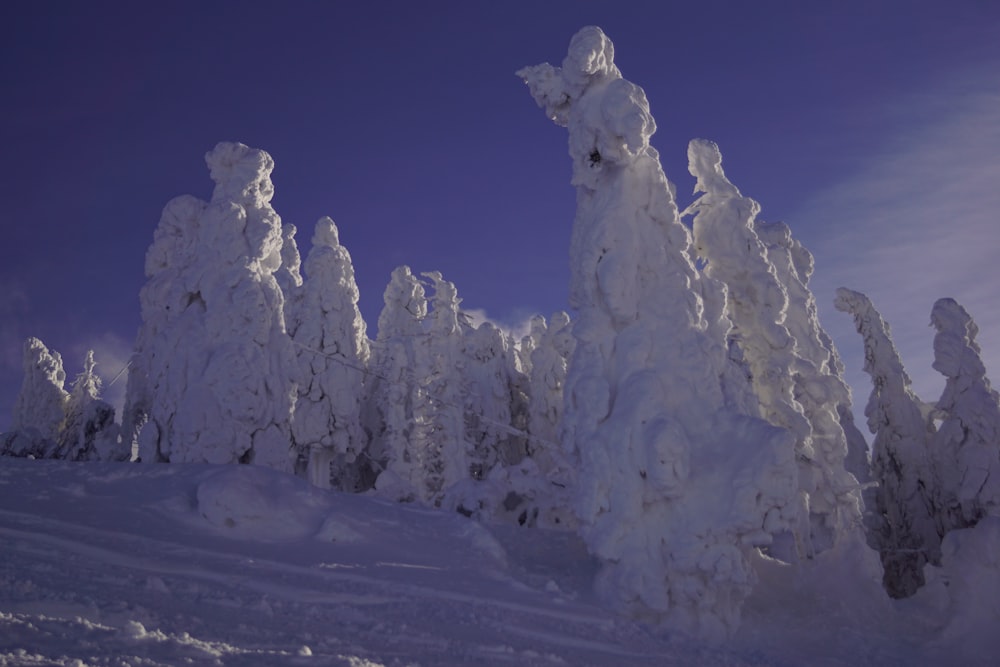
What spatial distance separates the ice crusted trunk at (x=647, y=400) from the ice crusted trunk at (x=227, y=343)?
8.21m

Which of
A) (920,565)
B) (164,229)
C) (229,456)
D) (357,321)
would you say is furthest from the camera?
(357,321)

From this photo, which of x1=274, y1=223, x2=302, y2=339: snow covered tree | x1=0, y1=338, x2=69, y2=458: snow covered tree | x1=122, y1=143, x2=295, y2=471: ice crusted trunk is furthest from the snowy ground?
x1=0, y1=338, x2=69, y2=458: snow covered tree

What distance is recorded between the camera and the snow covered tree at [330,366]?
2525 centimetres

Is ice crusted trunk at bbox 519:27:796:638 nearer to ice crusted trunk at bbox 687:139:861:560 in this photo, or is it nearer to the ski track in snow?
the ski track in snow

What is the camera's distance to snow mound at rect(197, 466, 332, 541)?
37.0 feet

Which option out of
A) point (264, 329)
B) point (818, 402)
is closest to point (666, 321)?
point (818, 402)

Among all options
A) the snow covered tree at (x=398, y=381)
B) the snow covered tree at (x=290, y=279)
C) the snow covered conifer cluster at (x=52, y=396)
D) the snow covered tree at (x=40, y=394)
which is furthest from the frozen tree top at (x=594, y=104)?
the snow covered tree at (x=40, y=394)

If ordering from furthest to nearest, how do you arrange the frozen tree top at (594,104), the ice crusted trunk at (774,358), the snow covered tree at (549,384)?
1. the snow covered tree at (549,384)
2. the ice crusted trunk at (774,358)
3. the frozen tree top at (594,104)

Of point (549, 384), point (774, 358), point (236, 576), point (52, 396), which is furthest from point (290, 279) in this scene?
point (236, 576)

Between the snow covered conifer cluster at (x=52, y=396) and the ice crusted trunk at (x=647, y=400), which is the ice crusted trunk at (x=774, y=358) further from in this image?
the snow covered conifer cluster at (x=52, y=396)

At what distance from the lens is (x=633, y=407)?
12430mm

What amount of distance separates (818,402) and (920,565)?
25.0 feet

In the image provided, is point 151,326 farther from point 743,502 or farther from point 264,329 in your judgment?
point 743,502

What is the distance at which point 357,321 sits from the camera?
28328 mm
